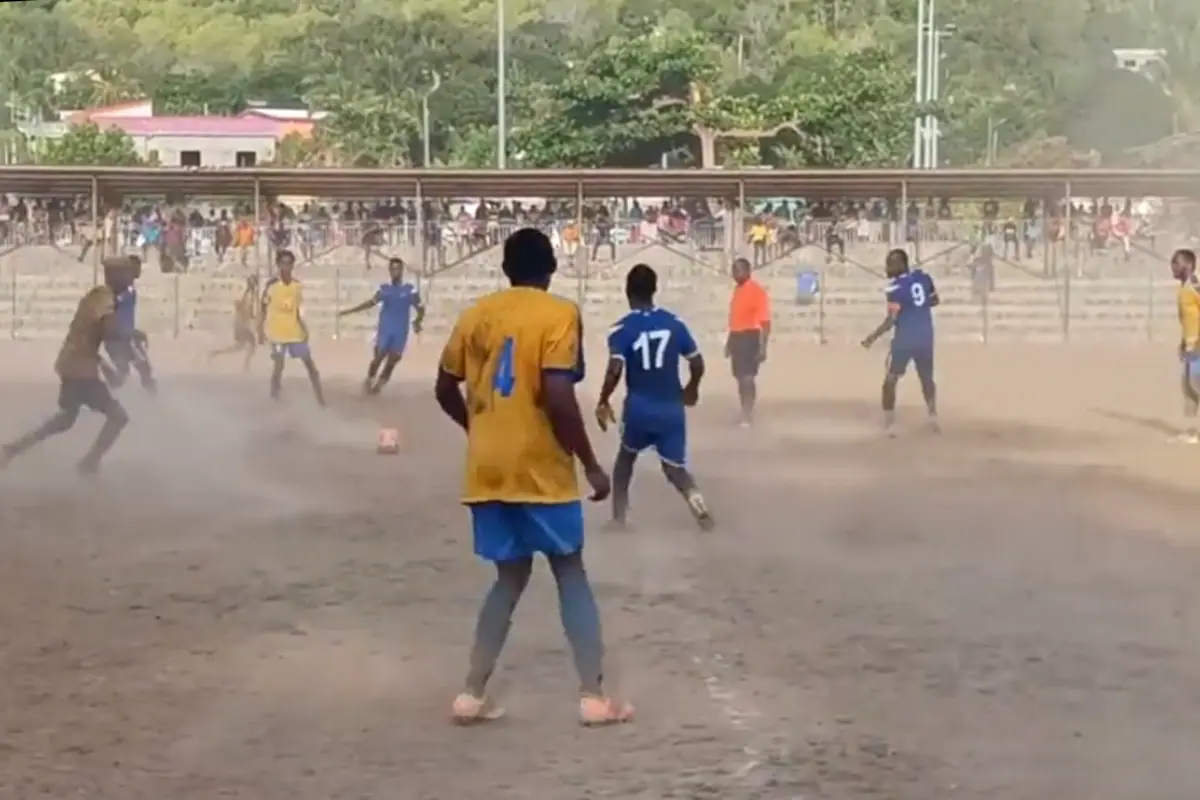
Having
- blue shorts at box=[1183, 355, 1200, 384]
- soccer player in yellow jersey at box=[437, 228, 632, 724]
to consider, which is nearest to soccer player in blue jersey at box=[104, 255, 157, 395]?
blue shorts at box=[1183, 355, 1200, 384]

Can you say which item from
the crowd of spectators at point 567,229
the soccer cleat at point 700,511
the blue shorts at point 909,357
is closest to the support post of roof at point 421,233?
the crowd of spectators at point 567,229

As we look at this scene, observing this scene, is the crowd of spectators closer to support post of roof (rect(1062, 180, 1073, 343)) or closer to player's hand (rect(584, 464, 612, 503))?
support post of roof (rect(1062, 180, 1073, 343))

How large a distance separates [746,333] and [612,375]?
319 inches

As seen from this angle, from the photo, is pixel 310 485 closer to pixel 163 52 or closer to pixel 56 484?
pixel 56 484

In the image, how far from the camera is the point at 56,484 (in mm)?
13648

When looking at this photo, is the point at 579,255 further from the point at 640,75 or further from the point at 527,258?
the point at 527,258

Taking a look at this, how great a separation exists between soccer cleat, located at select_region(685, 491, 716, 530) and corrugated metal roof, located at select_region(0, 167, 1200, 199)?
1987 cm

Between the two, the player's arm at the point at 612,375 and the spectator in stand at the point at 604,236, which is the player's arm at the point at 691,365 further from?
the spectator in stand at the point at 604,236

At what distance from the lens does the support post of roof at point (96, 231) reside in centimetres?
3106

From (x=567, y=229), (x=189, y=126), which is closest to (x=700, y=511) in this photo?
(x=567, y=229)

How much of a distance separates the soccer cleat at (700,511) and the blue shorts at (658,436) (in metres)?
0.24

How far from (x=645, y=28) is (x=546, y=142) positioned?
22.7 feet

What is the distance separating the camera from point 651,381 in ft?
35.0

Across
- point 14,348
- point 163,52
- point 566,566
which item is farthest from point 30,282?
point 163,52
